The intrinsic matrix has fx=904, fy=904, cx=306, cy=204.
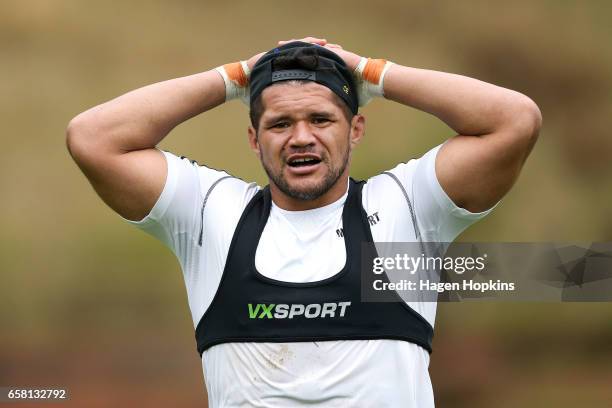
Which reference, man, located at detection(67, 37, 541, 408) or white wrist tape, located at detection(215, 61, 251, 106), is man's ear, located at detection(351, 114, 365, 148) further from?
white wrist tape, located at detection(215, 61, 251, 106)

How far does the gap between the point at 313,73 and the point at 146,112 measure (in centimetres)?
47

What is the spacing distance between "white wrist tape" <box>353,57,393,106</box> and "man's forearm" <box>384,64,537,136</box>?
0.06ft

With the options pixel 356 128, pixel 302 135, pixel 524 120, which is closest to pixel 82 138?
pixel 302 135

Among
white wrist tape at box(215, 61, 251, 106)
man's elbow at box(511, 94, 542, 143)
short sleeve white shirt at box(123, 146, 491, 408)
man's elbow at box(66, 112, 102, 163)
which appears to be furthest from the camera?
white wrist tape at box(215, 61, 251, 106)

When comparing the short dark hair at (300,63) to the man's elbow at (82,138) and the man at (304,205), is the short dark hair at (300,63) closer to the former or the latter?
the man at (304,205)

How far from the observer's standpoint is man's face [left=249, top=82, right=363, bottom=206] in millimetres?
2367

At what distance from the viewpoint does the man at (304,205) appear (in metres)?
2.25

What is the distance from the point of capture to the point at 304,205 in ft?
8.01

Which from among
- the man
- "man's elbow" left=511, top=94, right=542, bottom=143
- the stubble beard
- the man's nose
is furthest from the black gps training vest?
"man's elbow" left=511, top=94, right=542, bottom=143

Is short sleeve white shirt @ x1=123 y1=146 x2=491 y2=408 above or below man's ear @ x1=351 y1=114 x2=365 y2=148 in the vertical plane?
below

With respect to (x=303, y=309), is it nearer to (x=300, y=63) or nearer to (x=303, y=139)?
(x=303, y=139)

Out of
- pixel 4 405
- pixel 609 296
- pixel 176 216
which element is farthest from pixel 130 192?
pixel 609 296

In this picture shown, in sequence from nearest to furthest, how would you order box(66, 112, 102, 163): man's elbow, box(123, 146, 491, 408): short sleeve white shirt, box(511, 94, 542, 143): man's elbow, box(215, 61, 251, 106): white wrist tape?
box(123, 146, 491, 408): short sleeve white shirt → box(511, 94, 542, 143): man's elbow → box(66, 112, 102, 163): man's elbow → box(215, 61, 251, 106): white wrist tape

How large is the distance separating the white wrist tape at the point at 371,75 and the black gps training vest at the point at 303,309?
14.6 inches
